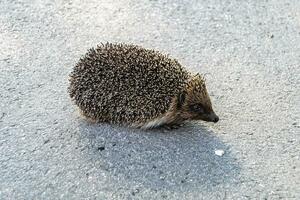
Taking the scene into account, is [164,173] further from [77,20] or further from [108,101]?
[77,20]

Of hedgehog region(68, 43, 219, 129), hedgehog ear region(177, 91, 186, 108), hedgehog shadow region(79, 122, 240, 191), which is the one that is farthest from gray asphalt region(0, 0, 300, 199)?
hedgehog ear region(177, 91, 186, 108)

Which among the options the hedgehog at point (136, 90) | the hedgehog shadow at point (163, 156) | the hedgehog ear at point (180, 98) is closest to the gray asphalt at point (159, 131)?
the hedgehog shadow at point (163, 156)

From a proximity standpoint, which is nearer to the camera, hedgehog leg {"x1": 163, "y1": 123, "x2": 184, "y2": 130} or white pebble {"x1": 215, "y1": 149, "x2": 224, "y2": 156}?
white pebble {"x1": 215, "y1": 149, "x2": 224, "y2": 156}

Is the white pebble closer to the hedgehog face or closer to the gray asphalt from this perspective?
the gray asphalt

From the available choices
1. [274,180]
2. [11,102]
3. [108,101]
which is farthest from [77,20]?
[274,180]

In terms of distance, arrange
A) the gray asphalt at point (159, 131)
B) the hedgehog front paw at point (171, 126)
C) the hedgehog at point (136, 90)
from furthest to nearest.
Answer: the hedgehog front paw at point (171, 126) < the hedgehog at point (136, 90) < the gray asphalt at point (159, 131)

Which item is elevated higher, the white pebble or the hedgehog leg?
the hedgehog leg

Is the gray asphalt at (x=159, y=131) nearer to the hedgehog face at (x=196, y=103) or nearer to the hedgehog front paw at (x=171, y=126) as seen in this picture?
the hedgehog front paw at (x=171, y=126)

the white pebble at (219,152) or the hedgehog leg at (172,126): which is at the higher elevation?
the hedgehog leg at (172,126)
